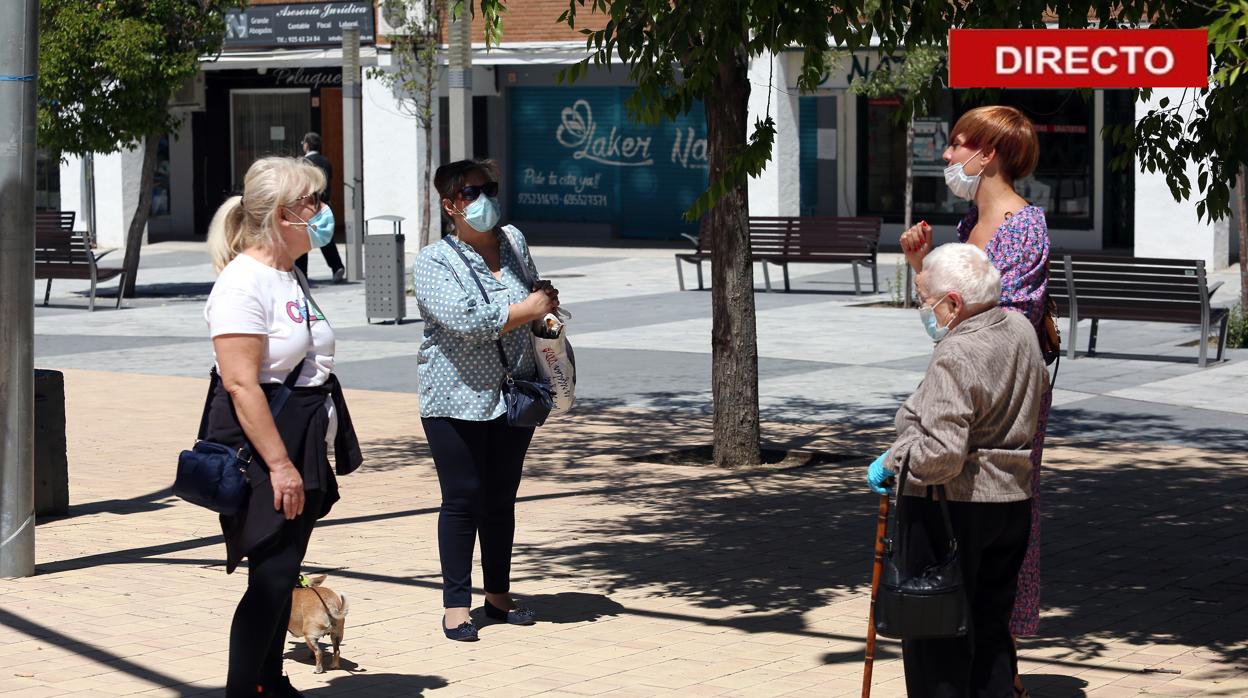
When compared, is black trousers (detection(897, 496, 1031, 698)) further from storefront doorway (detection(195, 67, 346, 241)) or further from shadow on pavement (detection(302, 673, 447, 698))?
storefront doorway (detection(195, 67, 346, 241))

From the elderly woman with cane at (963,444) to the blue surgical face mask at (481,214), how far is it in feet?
6.40

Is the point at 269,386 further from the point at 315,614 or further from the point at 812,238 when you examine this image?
the point at 812,238

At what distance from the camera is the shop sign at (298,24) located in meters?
30.1

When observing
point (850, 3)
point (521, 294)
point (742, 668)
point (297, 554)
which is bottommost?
point (742, 668)

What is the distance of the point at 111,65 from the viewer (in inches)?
767

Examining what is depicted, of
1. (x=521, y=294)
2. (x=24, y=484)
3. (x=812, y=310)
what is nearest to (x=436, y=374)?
(x=521, y=294)

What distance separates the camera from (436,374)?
6.45 m

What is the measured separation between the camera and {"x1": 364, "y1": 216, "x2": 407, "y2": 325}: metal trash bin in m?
17.8

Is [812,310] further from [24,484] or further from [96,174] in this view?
[96,174]

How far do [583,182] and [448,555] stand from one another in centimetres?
2472

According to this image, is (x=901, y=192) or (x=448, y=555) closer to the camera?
(x=448, y=555)

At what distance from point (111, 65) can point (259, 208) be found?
1528cm

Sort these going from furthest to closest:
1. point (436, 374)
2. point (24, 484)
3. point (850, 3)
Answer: point (24, 484)
point (850, 3)
point (436, 374)

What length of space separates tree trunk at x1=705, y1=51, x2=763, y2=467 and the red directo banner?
292cm
